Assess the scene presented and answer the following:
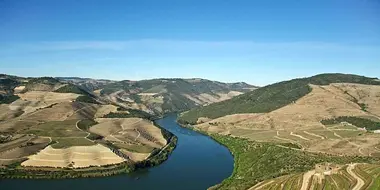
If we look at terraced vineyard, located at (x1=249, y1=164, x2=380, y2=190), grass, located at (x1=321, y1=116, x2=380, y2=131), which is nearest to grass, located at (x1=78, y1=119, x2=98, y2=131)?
terraced vineyard, located at (x1=249, y1=164, x2=380, y2=190)

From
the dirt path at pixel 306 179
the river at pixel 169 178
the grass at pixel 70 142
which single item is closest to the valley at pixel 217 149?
the grass at pixel 70 142

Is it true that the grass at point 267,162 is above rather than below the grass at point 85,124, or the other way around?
below

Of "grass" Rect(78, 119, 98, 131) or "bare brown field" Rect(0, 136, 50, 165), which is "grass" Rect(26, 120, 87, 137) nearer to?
"grass" Rect(78, 119, 98, 131)

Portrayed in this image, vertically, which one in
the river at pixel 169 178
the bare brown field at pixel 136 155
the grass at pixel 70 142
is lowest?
the river at pixel 169 178

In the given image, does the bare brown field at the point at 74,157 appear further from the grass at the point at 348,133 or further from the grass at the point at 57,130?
the grass at the point at 348,133

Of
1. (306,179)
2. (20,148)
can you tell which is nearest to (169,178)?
(306,179)

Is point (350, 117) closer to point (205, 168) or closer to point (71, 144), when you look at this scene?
point (205, 168)

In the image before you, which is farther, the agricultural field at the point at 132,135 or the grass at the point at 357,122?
the grass at the point at 357,122
